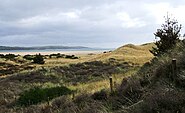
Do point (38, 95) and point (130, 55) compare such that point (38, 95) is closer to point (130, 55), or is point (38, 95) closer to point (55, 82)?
point (55, 82)

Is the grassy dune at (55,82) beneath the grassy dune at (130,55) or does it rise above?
beneath

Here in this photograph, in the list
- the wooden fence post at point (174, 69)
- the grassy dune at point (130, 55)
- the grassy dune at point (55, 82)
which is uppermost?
the wooden fence post at point (174, 69)

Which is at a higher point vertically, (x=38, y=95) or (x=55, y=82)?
(x=38, y=95)

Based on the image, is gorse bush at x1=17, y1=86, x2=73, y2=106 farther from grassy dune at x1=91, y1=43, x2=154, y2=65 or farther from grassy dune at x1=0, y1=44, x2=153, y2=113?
A: grassy dune at x1=91, y1=43, x2=154, y2=65

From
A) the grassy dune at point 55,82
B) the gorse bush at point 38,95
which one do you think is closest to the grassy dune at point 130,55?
the grassy dune at point 55,82

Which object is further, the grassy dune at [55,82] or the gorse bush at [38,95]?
the gorse bush at [38,95]

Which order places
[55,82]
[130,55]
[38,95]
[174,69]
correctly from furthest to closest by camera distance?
1. [130,55]
2. [55,82]
3. [38,95]
4. [174,69]

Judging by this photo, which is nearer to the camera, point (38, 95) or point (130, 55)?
point (38, 95)

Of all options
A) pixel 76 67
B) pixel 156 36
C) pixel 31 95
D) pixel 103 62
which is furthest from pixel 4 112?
pixel 103 62

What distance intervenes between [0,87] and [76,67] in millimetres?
16066

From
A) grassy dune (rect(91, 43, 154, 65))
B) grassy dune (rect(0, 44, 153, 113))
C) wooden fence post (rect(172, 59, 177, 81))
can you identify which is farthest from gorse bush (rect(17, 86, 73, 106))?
grassy dune (rect(91, 43, 154, 65))

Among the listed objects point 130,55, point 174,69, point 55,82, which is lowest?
point 55,82

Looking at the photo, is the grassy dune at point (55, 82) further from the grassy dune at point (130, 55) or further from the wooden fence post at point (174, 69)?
the wooden fence post at point (174, 69)

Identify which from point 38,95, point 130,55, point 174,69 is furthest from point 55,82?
point 130,55
